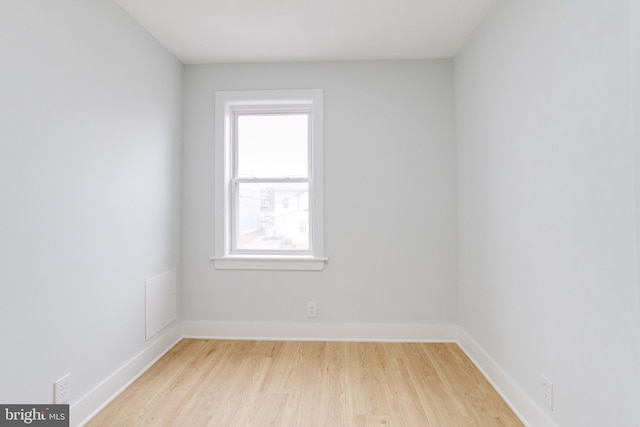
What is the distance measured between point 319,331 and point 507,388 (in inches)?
59.9

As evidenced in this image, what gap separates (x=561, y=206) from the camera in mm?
1581

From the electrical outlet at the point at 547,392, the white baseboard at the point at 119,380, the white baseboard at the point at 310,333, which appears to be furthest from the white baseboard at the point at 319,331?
the electrical outlet at the point at 547,392

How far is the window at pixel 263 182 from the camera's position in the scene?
10.3 ft

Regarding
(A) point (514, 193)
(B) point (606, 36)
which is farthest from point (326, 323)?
(B) point (606, 36)

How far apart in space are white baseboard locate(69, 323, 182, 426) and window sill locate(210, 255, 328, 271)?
70cm

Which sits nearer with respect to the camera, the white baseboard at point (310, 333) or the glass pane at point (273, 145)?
the white baseboard at point (310, 333)

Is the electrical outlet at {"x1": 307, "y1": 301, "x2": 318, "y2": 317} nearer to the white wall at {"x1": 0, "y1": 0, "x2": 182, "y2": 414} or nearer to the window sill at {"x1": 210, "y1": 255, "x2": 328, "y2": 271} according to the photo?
the window sill at {"x1": 210, "y1": 255, "x2": 328, "y2": 271}

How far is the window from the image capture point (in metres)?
3.14

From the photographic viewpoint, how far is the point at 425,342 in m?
3.02

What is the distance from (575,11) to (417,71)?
166cm

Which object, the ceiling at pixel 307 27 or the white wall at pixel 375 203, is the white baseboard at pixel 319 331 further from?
the ceiling at pixel 307 27

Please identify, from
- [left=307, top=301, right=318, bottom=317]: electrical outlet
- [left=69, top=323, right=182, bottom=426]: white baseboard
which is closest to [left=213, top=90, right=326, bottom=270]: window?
[left=307, top=301, right=318, bottom=317]: electrical outlet

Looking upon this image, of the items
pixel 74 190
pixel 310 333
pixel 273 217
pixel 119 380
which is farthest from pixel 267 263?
pixel 74 190

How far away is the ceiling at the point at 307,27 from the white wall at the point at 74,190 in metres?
0.29
